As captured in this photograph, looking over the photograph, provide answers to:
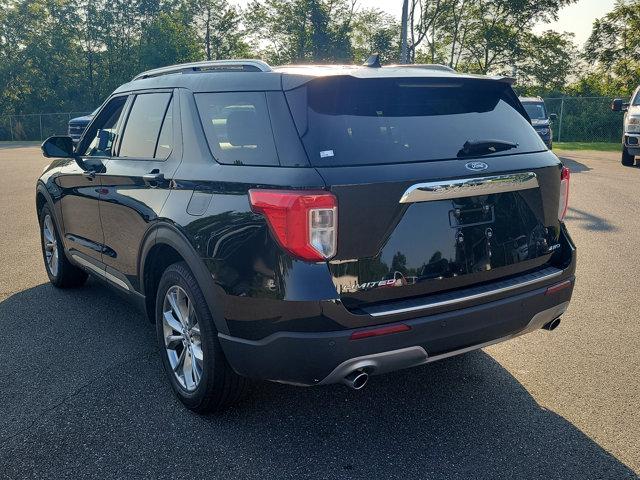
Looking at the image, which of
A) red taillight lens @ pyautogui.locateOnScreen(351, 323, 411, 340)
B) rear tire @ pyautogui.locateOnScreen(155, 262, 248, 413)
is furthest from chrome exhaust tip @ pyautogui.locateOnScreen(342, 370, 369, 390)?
rear tire @ pyautogui.locateOnScreen(155, 262, 248, 413)

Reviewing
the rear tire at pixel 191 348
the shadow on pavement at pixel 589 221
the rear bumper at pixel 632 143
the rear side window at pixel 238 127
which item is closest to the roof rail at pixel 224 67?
the rear side window at pixel 238 127

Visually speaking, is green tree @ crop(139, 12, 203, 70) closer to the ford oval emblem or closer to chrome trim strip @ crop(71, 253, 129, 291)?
chrome trim strip @ crop(71, 253, 129, 291)

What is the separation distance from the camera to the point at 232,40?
2229 inches

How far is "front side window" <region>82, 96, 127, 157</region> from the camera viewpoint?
181 inches

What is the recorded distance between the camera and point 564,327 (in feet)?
15.4

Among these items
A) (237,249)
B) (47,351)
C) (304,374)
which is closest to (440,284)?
(304,374)

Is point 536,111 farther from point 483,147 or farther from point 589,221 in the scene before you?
point 483,147

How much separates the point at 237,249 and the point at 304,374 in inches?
25.3

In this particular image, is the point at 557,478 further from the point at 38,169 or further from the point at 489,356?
the point at 38,169

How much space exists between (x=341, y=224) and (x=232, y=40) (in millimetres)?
57330

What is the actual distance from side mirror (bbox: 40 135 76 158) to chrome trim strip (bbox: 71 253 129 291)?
0.83m

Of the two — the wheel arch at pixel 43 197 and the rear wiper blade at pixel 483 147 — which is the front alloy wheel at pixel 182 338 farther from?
the wheel arch at pixel 43 197

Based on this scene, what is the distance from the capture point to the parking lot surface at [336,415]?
293 centimetres

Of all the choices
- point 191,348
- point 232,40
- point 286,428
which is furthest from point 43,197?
point 232,40
